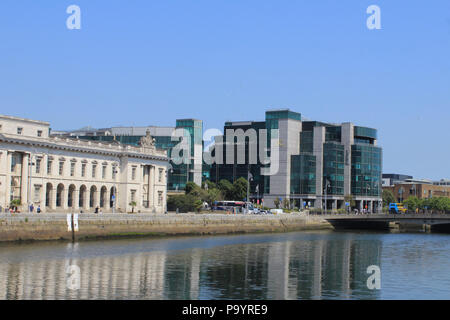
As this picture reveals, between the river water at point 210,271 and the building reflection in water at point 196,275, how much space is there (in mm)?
67

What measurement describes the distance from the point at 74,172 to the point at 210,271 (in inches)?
2222

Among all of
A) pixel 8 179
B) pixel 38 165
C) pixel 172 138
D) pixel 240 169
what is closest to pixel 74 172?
pixel 38 165

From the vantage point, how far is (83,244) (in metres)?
74.4

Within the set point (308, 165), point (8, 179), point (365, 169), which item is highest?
point (308, 165)

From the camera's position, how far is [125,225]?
286 feet

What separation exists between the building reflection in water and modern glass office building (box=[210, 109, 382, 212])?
105892mm

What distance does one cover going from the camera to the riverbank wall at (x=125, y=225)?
7281cm

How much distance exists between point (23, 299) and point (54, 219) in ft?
123

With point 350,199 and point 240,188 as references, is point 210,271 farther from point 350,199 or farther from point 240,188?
point 350,199

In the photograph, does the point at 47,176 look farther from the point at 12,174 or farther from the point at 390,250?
the point at 390,250

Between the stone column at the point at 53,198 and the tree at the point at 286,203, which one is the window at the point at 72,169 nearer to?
the stone column at the point at 53,198

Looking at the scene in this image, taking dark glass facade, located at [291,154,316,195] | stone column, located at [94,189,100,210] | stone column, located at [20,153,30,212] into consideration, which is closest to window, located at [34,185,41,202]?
stone column, located at [20,153,30,212]
